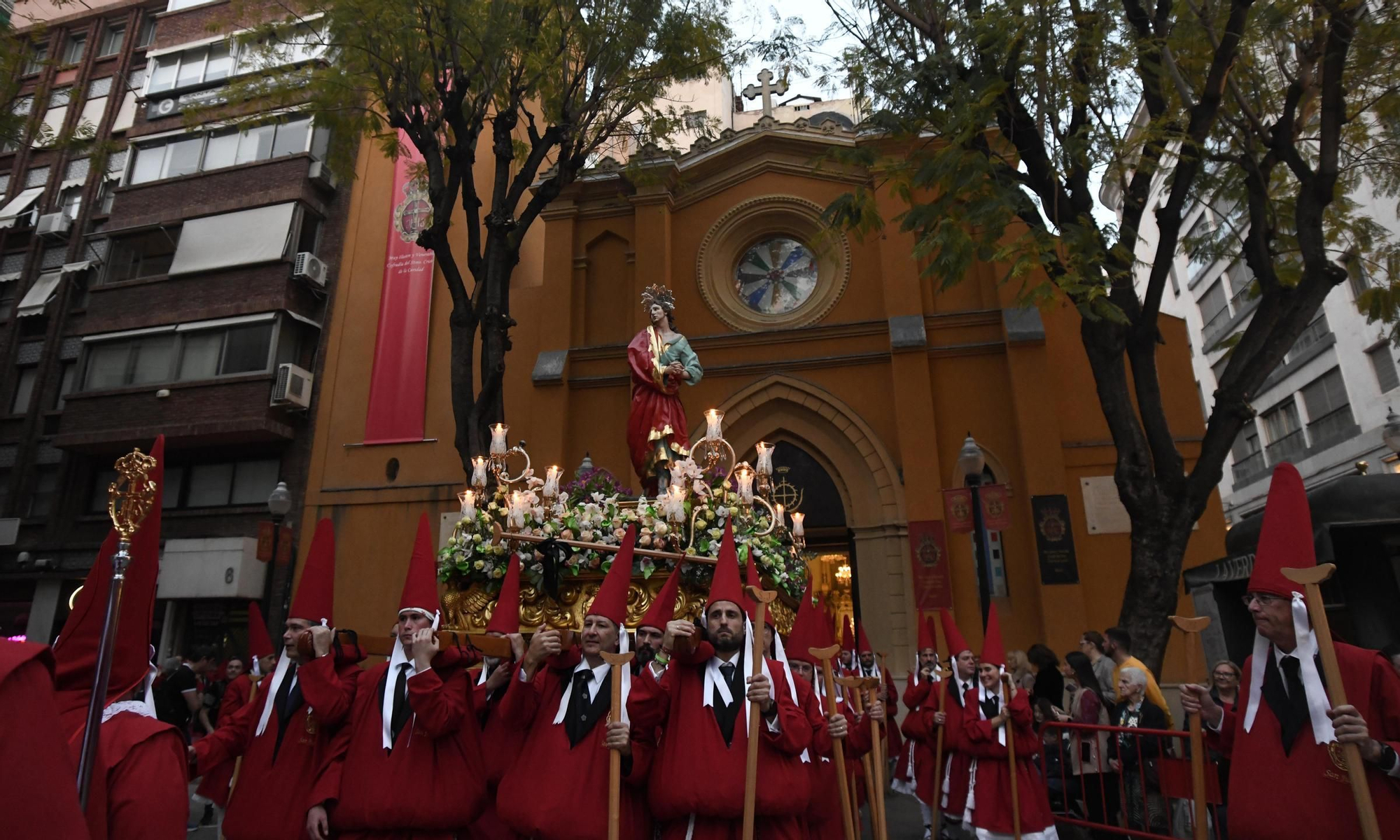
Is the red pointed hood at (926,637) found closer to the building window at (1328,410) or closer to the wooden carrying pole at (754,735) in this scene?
the wooden carrying pole at (754,735)

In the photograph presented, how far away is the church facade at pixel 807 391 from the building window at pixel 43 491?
7752 mm

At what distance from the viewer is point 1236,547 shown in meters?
11.0

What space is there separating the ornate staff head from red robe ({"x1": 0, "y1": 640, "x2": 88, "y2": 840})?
1162 mm

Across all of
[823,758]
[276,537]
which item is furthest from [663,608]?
[276,537]

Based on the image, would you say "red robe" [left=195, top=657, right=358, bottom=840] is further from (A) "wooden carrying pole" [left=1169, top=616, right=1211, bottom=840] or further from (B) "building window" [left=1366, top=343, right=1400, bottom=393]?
(B) "building window" [left=1366, top=343, right=1400, bottom=393]

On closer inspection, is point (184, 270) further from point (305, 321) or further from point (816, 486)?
point (816, 486)

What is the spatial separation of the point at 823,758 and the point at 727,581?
2243mm

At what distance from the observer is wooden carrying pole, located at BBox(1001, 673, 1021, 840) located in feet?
20.7

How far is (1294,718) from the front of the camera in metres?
3.54

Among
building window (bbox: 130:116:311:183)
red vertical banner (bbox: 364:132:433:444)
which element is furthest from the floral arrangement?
building window (bbox: 130:116:311:183)

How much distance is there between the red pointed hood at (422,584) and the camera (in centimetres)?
443

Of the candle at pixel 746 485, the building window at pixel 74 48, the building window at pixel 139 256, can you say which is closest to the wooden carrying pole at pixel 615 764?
the candle at pixel 746 485

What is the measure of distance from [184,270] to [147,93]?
6.22 metres

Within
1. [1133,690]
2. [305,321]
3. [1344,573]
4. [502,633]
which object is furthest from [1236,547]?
[305,321]
